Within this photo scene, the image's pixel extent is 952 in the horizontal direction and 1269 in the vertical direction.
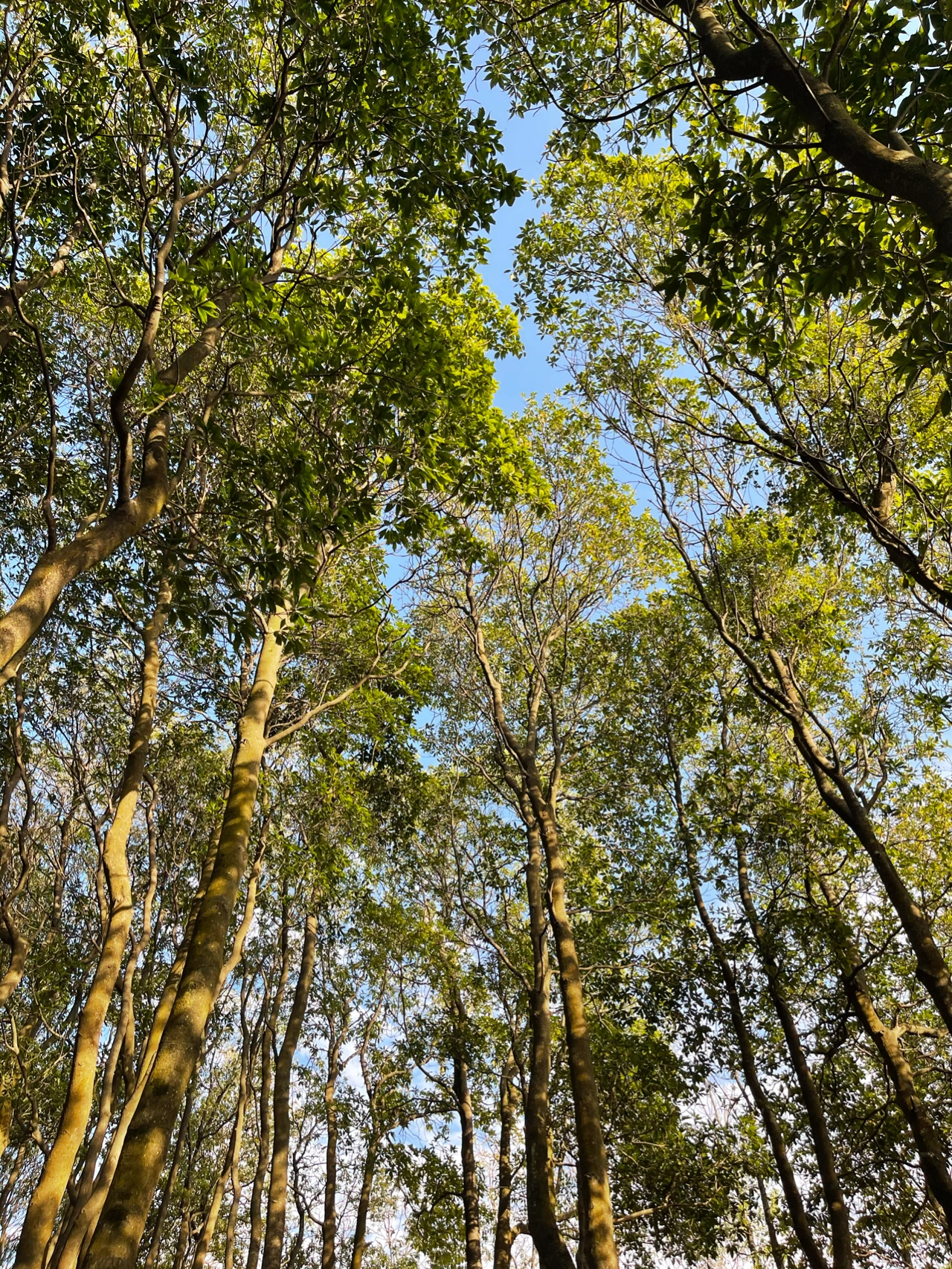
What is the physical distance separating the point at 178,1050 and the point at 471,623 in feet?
29.3

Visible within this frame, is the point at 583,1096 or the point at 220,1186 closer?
the point at 583,1096

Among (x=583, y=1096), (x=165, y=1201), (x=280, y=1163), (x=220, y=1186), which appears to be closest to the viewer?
(x=583, y=1096)

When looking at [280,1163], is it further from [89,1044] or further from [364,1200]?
[89,1044]

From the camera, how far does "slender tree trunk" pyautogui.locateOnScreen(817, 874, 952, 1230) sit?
290 inches

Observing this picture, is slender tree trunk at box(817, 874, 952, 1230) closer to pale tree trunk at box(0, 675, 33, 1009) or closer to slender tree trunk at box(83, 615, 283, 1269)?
slender tree trunk at box(83, 615, 283, 1269)

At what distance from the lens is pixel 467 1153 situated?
647 inches

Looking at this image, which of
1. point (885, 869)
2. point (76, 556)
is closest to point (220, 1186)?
point (885, 869)

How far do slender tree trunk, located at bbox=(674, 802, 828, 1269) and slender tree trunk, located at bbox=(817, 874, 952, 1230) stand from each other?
7.43 ft

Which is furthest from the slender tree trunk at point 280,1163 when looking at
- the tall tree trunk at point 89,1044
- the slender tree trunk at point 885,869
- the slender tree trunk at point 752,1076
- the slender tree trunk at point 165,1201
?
the slender tree trunk at point 885,869

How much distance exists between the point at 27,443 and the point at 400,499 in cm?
630

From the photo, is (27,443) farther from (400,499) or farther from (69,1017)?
(69,1017)

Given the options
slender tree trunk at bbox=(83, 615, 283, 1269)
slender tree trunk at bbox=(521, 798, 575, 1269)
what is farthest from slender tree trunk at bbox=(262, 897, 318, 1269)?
slender tree trunk at bbox=(83, 615, 283, 1269)

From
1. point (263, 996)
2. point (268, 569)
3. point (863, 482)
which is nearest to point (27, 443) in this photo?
point (268, 569)

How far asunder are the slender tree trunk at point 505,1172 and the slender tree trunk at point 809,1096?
19.2ft
